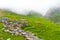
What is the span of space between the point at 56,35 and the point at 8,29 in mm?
13666

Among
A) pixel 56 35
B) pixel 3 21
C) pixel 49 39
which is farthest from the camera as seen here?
pixel 3 21

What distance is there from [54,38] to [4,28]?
44.3 ft

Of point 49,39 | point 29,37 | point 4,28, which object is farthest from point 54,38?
point 4,28

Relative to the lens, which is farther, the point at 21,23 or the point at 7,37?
the point at 21,23

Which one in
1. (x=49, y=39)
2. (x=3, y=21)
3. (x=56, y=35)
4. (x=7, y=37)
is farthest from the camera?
(x=3, y=21)

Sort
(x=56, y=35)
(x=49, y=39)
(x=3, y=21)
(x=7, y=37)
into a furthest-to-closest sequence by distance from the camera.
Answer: (x=3, y=21) < (x=56, y=35) < (x=49, y=39) < (x=7, y=37)

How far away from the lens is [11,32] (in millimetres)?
63625

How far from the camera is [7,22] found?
246 ft

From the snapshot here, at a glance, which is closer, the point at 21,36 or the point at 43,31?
the point at 21,36

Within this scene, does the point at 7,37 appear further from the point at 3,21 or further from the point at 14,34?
the point at 3,21

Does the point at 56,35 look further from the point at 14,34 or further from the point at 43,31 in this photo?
the point at 14,34

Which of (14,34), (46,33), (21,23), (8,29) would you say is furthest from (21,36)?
(21,23)

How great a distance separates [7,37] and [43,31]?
1765 centimetres

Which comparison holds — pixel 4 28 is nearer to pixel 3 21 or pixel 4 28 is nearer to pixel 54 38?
pixel 3 21
